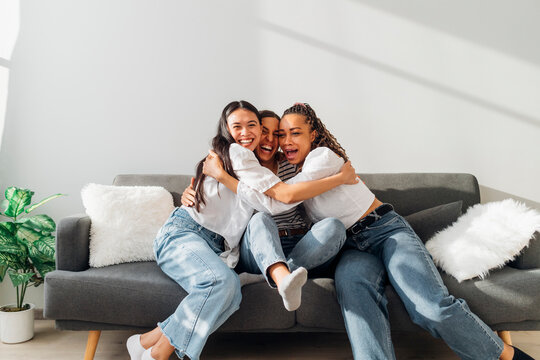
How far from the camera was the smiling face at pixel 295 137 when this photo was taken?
1.76 m

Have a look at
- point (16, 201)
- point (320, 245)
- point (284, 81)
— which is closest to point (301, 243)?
point (320, 245)

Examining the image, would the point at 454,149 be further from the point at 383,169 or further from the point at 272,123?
the point at 272,123

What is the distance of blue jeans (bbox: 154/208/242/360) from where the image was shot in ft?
4.38

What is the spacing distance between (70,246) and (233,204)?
642 millimetres

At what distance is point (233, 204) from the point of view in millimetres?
1675

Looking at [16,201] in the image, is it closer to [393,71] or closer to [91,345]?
[91,345]

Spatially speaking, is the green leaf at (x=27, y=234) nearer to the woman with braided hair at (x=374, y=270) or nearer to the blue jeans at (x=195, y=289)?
the blue jeans at (x=195, y=289)

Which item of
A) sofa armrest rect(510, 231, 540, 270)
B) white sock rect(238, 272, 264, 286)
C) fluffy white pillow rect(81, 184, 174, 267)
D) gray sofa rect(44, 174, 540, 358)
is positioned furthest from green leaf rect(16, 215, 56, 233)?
sofa armrest rect(510, 231, 540, 270)

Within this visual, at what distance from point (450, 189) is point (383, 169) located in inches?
15.4

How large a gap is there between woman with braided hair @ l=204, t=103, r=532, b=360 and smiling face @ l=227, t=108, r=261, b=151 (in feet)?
0.42

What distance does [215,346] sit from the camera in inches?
71.5

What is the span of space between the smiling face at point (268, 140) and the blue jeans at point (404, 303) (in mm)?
545

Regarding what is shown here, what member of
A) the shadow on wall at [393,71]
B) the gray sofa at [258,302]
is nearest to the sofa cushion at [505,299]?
the gray sofa at [258,302]

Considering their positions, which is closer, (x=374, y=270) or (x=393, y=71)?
(x=374, y=270)
